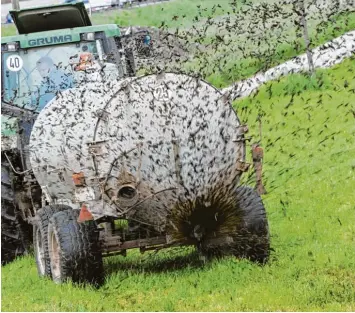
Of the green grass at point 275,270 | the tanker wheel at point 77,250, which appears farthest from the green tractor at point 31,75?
the tanker wheel at point 77,250

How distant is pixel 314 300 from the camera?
671 centimetres

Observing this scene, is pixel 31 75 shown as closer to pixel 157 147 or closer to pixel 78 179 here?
pixel 78 179

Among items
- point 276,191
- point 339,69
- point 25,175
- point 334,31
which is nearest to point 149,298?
point 25,175

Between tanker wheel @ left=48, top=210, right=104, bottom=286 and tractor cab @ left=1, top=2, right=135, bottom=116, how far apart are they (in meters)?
2.09

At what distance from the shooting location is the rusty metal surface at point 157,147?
7164mm

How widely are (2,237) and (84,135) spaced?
2359 millimetres

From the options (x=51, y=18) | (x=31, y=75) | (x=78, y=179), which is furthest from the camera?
(x=51, y=18)

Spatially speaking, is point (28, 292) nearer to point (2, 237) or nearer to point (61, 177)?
point (61, 177)

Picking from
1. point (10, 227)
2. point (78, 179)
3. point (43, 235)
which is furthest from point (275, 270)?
point (10, 227)

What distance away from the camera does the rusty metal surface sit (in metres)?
7.16

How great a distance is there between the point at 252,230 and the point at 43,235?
6.12ft

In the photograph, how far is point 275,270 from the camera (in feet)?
25.2

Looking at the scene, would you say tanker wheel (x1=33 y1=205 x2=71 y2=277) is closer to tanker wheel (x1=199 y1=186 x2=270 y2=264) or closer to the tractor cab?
tanker wheel (x1=199 y1=186 x2=270 y2=264)

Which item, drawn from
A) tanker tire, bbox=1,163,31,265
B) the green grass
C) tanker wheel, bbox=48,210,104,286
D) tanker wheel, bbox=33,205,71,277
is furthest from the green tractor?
tanker wheel, bbox=48,210,104,286
